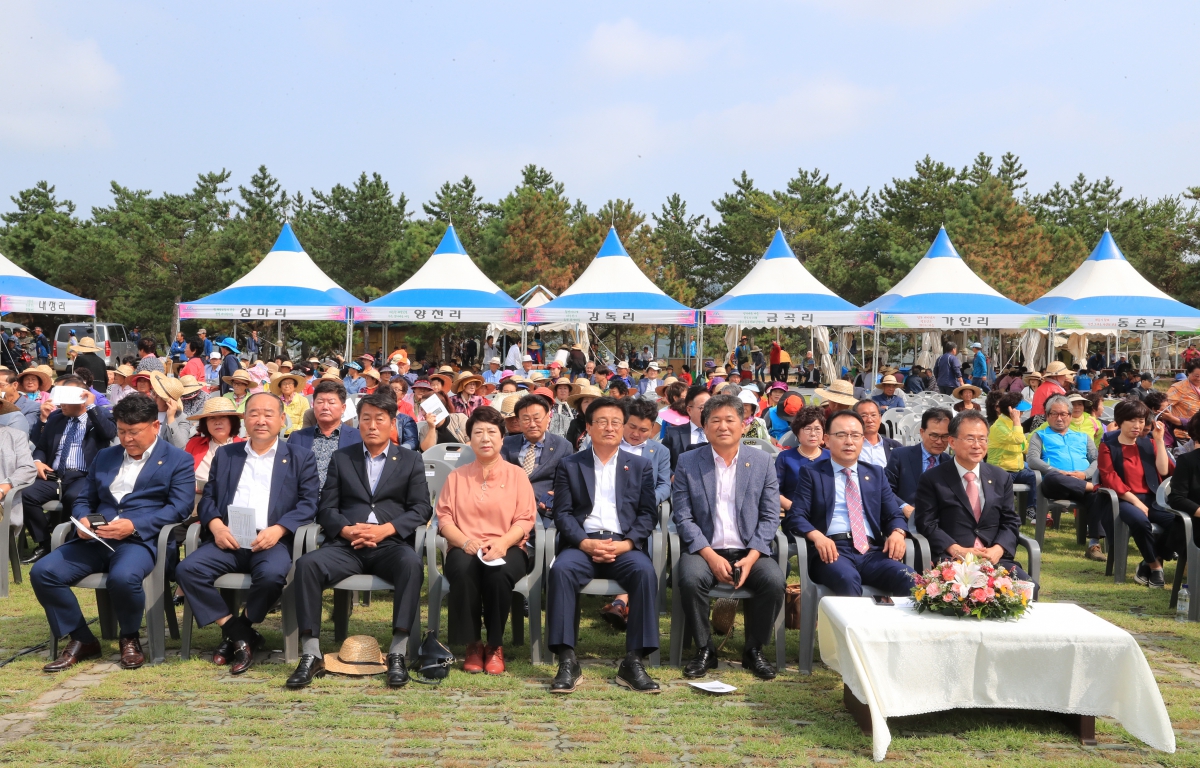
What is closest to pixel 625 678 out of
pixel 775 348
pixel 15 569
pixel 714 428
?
pixel 714 428

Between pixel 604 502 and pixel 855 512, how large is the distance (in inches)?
56.5

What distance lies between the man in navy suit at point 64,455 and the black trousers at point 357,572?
2.97 m

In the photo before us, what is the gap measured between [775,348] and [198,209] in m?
32.5

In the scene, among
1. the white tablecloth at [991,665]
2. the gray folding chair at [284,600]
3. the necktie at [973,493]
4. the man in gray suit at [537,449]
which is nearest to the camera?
the white tablecloth at [991,665]

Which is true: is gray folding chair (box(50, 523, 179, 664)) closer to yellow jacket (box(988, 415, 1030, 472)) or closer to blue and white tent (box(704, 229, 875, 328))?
yellow jacket (box(988, 415, 1030, 472))

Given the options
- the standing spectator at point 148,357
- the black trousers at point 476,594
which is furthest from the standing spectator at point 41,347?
the black trousers at point 476,594

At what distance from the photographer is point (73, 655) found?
16.0ft

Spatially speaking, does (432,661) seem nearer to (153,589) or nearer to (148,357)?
(153,589)

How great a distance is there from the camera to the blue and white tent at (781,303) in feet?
61.9

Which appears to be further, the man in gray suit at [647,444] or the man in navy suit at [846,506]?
the man in gray suit at [647,444]

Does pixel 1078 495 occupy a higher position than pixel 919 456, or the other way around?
pixel 919 456

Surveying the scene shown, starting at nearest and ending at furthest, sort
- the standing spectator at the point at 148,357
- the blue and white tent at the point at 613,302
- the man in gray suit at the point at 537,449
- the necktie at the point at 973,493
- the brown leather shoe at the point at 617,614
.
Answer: the necktie at the point at 973,493 < the brown leather shoe at the point at 617,614 < the man in gray suit at the point at 537,449 < the standing spectator at the point at 148,357 < the blue and white tent at the point at 613,302

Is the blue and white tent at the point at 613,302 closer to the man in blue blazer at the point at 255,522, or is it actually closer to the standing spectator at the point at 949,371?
the standing spectator at the point at 949,371

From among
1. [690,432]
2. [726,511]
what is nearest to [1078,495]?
[690,432]
